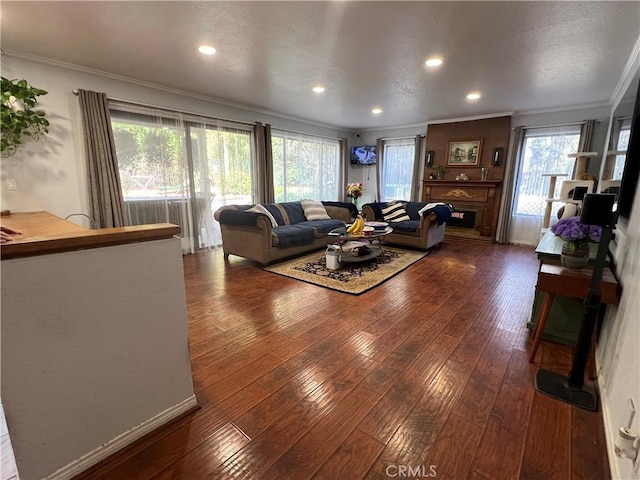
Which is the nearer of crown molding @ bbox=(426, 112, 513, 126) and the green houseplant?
the green houseplant

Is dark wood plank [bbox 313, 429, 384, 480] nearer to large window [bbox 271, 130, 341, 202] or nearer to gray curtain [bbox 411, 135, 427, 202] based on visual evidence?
large window [bbox 271, 130, 341, 202]

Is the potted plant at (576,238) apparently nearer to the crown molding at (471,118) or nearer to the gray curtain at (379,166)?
the crown molding at (471,118)

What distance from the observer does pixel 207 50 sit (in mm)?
2795

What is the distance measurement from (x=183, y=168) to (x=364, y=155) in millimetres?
4504

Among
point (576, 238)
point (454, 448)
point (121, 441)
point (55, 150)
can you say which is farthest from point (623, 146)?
point (55, 150)

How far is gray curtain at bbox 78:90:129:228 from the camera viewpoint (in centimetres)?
339

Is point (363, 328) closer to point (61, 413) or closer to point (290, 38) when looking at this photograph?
point (61, 413)

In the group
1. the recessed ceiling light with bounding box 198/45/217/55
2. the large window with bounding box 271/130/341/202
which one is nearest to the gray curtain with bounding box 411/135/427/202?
the large window with bounding box 271/130/341/202

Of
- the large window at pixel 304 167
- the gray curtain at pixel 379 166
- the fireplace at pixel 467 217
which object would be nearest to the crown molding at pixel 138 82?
the large window at pixel 304 167

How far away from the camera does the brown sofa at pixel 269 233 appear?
12.5 ft

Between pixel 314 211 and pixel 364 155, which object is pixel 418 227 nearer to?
pixel 314 211

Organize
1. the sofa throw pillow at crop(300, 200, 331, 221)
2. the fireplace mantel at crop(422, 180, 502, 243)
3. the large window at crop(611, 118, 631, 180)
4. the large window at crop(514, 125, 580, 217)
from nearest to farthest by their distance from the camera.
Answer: the large window at crop(611, 118, 631, 180), the large window at crop(514, 125, 580, 217), the sofa throw pillow at crop(300, 200, 331, 221), the fireplace mantel at crop(422, 180, 502, 243)

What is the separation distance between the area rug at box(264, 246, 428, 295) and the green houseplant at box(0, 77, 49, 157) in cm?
289

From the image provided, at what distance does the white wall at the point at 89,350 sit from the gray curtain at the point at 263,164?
165 inches
